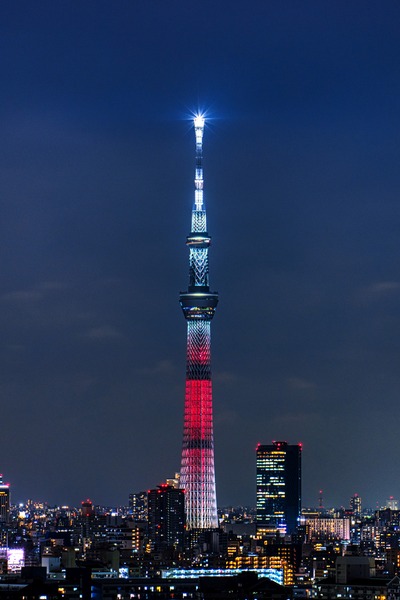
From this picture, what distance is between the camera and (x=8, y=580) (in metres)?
56.6

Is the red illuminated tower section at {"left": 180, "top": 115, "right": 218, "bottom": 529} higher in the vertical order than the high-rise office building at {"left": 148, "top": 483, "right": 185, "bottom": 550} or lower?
higher

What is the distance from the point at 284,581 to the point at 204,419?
1957cm

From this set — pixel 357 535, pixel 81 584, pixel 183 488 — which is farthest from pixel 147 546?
pixel 81 584

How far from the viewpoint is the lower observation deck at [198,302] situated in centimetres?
9069

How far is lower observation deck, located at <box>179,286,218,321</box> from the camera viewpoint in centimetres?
9069

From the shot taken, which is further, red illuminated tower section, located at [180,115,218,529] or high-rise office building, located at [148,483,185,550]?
high-rise office building, located at [148,483,185,550]

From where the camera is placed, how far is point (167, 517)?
93938mm

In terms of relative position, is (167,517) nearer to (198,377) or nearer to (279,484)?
(198,377)

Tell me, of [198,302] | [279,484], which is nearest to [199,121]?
[198,302]

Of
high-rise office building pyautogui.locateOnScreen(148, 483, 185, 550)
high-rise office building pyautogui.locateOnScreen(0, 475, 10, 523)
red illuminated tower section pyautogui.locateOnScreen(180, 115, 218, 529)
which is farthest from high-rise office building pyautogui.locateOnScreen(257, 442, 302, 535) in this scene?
red illuminated tower section pyautogui.locateOnScreen(180, 115, 218, 529)

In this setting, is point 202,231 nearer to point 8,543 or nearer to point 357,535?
point 8,543

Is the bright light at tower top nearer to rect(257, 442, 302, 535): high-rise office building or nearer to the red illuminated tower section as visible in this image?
the red illuminated tower section

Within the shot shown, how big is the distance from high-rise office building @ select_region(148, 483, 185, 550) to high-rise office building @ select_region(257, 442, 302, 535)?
2203 cm

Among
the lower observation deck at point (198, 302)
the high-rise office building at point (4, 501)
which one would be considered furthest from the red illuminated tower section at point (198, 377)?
the high-rise office building at point (4, 501)
